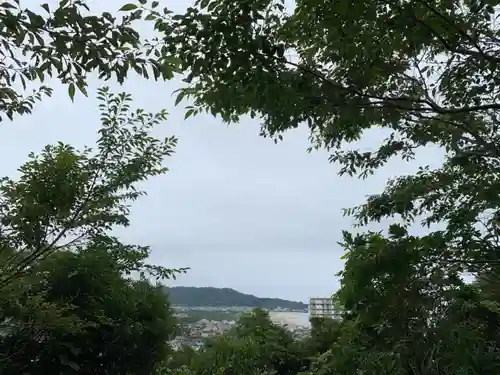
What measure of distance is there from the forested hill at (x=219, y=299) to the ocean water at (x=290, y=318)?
149mm

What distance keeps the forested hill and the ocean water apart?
15 cm

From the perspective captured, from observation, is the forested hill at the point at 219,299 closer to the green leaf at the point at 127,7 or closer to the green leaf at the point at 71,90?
the green leaf at the point at 71,90

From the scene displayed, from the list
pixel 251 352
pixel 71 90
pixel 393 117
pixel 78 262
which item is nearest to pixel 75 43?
pixel 71 90

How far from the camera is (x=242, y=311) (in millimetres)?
5680

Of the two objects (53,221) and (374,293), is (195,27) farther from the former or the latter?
(53,221)

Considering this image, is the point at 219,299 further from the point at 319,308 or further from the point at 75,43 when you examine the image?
the point at 75,43

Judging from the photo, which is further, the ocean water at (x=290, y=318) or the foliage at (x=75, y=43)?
the ocean water at (x=290, y=318)

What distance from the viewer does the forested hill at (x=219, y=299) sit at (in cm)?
467

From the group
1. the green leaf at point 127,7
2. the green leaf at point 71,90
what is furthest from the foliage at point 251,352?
the green leaf at point 127,7

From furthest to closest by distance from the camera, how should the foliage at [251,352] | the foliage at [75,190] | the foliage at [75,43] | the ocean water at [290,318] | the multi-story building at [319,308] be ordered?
the ocean water at [290,318]
the multi-story building at [319,308]
the foliage at [251,352]
the foliage at [75,190]
the foliage at [75,43]

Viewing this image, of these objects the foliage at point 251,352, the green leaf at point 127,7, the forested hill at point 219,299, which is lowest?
the foliage at point 251,352

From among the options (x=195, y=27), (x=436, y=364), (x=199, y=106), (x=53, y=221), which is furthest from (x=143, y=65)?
(x=53, y=221)

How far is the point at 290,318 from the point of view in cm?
579

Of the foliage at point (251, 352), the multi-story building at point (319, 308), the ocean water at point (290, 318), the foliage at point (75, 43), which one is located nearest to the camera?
the foliage at point (75, 43)
